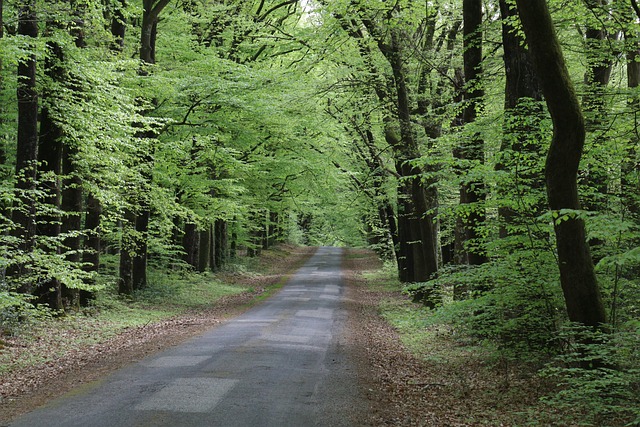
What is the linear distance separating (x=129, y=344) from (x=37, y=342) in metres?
1.88

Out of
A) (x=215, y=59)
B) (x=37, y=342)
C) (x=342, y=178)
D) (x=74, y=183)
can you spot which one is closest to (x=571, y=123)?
(x=37, y=342)

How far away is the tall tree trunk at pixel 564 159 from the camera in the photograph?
6758mm

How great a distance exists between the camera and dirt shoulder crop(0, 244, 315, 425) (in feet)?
25.8

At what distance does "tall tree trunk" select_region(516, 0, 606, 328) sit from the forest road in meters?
3.27

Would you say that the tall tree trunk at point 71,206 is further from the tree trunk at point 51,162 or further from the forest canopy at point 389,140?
the tree trunk at point 51,162

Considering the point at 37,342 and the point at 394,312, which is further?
the point at 394,312

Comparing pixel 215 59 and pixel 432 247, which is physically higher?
pixel 215 59

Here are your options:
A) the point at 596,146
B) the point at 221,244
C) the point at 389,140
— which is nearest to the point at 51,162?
the point at 389,140

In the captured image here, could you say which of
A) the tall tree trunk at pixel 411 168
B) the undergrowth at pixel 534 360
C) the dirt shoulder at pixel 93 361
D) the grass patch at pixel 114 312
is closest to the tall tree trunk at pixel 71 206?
the grass patch at pixel 114 312

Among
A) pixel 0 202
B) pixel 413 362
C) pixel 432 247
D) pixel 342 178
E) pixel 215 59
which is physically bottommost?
pixel 413 362

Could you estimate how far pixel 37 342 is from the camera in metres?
11.9

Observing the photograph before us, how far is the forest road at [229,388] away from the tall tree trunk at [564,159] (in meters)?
3.27

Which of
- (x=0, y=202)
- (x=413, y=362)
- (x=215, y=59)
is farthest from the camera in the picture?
(x=215, y=59)

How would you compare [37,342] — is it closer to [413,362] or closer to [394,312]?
[413,362]
